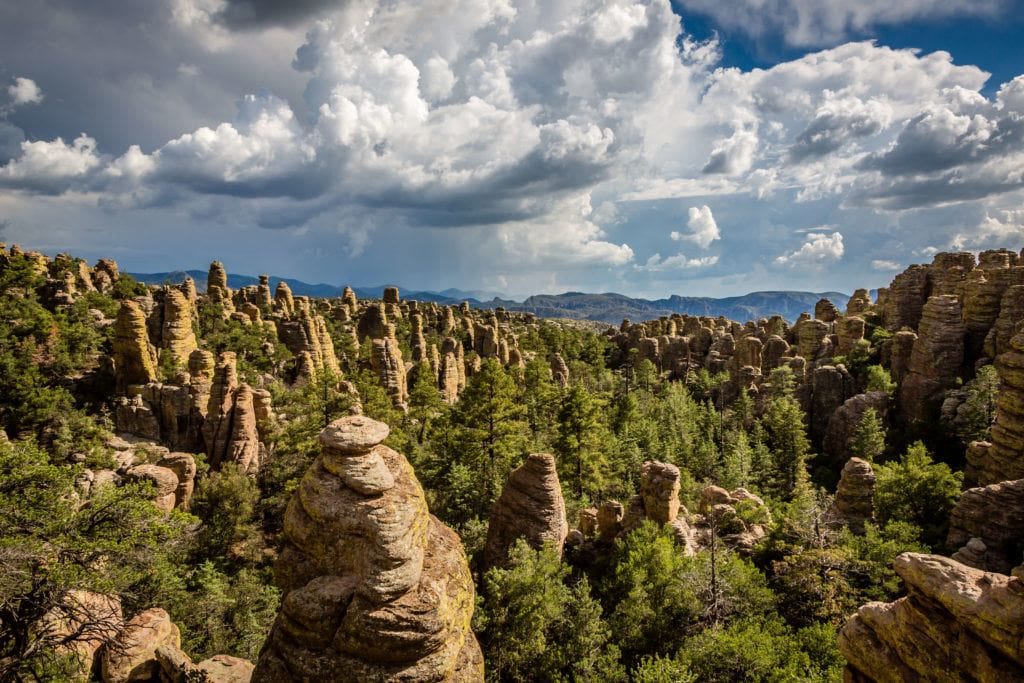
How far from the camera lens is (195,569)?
2916cm

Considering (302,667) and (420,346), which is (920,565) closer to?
(302,667)

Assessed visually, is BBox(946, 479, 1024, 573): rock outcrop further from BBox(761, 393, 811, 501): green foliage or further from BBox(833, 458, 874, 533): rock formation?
BBox(761, 393, 811, 501): green foliage

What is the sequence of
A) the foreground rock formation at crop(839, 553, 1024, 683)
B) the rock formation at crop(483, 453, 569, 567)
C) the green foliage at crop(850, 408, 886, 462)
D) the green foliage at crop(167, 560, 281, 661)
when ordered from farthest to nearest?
the green foliage at crop(850, 408, 886, 462), the rock formation at crop(483, 453, 569, 567), the green foliage at crop(167, 560, 281, 661), the foreground rock formation at crop(839, 553, 1024, 683)

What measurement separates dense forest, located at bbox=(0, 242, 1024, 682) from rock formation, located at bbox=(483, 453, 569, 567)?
0.78 meters

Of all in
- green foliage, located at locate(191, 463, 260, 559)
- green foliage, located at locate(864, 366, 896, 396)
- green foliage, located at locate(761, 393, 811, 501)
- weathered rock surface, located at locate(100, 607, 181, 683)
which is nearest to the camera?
weathered rock surface, located at locate(100, 607, 181, 683)

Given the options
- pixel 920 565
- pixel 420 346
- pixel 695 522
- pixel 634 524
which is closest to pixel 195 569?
pixel 634 524

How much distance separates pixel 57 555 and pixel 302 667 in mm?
9890

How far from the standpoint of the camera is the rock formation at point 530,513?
2536 cm

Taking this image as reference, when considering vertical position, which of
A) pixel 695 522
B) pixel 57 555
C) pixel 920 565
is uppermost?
pixel 920 565

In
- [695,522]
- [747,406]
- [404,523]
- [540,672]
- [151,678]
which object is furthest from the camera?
[747,406]

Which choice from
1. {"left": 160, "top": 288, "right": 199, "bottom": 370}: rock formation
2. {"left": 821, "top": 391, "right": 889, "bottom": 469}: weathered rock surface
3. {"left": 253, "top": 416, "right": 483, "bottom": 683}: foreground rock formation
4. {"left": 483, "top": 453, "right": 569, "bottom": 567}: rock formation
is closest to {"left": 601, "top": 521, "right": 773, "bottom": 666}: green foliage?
{"left": 483, "top": 453, "right": 569, "bottom": 567}: rock formation

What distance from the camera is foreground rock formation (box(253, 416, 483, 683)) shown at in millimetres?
12180

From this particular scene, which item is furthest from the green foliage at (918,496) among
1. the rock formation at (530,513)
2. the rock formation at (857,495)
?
the rock formation at (530,513)

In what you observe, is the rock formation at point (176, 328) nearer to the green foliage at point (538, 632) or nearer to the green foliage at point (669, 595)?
the green foliage at point (538, 632)
